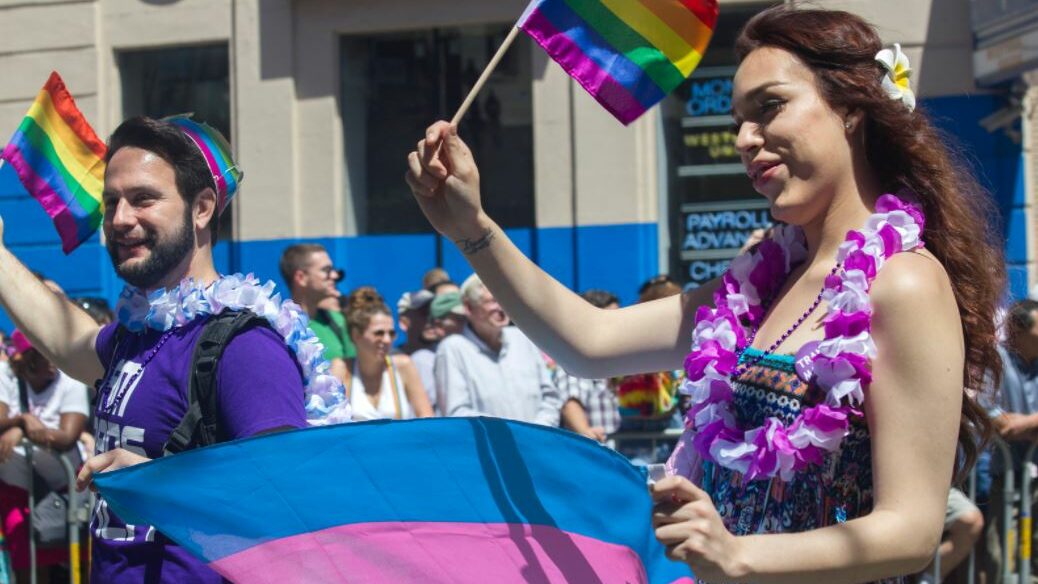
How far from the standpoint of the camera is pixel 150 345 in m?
3.41

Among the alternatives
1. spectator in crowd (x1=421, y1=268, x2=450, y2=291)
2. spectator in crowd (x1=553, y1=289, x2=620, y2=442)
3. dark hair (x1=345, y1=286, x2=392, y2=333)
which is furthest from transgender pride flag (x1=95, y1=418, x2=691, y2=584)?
spectator in crowd (x1=421, y1=268, x2=450, y2=291)

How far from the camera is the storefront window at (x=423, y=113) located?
12398 millimetres

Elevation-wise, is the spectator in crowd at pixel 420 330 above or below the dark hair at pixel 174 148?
below

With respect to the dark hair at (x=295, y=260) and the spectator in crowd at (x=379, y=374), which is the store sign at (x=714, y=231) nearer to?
the dark hair at (x=295, y=260)

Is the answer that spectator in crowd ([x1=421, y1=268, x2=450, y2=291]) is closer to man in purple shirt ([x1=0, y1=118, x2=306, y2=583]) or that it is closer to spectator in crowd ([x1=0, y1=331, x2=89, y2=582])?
spectator in crowd ([x1=0, y1=331, x2=89, y2=582])

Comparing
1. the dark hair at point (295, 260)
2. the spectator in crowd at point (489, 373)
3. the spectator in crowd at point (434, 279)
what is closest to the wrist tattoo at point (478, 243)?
the spectator in crowd at point (489, 373)

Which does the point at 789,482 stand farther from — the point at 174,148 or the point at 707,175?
the point at 707,175

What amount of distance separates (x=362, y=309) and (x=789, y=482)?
5.61 m

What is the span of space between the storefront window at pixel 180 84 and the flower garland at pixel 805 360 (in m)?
10.5

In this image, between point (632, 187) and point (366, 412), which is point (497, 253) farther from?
point (632, 187)

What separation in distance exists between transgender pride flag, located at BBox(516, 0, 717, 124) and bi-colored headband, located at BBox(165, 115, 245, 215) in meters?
0.82

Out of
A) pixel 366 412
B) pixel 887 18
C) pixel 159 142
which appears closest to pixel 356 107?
pixel 887 18

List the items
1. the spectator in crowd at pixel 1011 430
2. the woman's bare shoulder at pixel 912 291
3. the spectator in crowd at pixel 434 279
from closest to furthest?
the woman's bare shoulder at pixel 912 291, the spectator in crowd at pixel 1011 430, the spectator in crowd at pixel 434 279

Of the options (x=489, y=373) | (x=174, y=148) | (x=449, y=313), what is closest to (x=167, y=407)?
(x=174, y=148)
